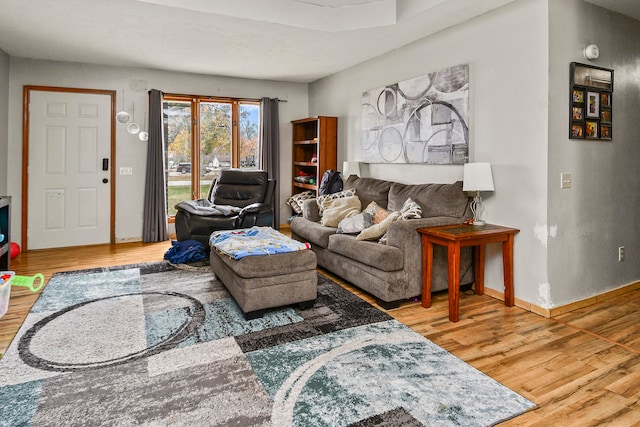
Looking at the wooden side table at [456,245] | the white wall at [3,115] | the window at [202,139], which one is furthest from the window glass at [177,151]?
the wooden side table at [456,245]

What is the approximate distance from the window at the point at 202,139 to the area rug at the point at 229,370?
310 cm

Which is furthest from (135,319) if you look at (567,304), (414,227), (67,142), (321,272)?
(67,142)

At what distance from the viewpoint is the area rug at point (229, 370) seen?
1.80 metres

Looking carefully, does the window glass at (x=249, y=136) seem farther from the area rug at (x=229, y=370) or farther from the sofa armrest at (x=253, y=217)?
the area rug at (x=229, y=370)

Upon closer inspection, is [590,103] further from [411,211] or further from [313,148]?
[313,148]

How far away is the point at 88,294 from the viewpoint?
3.43 meters

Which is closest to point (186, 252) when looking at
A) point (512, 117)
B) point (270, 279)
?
point (270, 279)

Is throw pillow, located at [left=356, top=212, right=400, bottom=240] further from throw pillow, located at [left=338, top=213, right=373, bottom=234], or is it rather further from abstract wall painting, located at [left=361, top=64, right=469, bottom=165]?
abstract wall painting, located at [left=361, top=64, right=469, bottom=165]

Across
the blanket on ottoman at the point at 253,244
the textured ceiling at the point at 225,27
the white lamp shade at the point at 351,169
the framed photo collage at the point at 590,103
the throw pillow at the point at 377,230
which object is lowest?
the blanket on ottoman at the point at 253,244

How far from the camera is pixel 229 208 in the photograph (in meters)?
5.00

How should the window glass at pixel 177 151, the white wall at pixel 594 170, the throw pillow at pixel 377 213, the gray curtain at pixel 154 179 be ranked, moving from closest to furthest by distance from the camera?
the white wall at pixel 594 170
the throw pillow at pixel 377 213
the gray curtain at pixel 154 179
the window glass at pixel 177 151

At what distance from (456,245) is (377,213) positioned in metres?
1.20

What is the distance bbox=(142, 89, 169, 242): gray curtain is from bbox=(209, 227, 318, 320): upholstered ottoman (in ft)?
10.1

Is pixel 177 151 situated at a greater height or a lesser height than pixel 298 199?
greater
